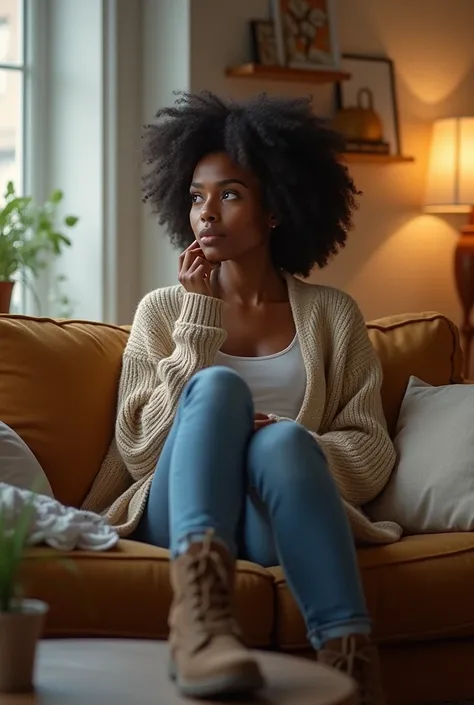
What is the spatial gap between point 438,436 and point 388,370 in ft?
1.00

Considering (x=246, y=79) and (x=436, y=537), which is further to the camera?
(x=246, y=79)

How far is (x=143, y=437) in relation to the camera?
244 cm

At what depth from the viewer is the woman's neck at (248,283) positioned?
2.74 metres

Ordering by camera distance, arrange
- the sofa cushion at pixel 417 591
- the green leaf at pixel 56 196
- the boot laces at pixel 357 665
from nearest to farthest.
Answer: the boot laces at pixel 357 665 → the sofa cushion at pixel 417 591 → the green leaf at pixel 56 196

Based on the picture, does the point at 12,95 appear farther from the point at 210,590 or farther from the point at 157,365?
the point at 210,590

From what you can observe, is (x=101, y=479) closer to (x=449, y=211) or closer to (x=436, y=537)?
(x=436, y=537)

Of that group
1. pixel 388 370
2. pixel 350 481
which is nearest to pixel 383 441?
pixel 350 481

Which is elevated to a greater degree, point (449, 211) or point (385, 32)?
point (385, 32)

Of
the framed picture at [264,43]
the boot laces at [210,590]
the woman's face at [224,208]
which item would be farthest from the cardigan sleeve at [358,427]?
the framed picture at [264,43]

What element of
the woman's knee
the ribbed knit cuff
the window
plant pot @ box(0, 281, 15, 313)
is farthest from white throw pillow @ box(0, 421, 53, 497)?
the window

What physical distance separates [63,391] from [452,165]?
2129 millimetres

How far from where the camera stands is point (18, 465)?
93.7 inches

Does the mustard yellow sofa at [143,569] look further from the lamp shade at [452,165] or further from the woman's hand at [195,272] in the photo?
the lamp shade at [452,165]

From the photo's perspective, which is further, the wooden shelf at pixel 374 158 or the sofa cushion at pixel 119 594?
the wooden shelf at pixel 374 158
